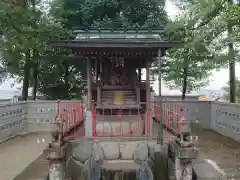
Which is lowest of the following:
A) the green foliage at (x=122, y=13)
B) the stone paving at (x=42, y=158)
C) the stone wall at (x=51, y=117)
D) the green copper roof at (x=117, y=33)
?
the stone paving at (x=42, y=158)

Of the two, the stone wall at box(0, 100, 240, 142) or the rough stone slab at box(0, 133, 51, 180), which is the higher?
the stone wall at box(0, 100, 240, 142)

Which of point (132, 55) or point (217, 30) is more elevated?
point (217, 30)

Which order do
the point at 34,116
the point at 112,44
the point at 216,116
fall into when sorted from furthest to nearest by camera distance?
the point at 34,116
the point at 216,116
the point at 112,44

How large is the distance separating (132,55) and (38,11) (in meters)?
9.71

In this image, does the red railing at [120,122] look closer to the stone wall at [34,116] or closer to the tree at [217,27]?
the tree at [217,27]

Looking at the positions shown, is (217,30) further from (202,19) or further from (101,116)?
(101,116)

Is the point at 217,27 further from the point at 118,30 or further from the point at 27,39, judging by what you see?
the point at 27,39

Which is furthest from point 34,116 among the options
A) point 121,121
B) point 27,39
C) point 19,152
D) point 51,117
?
point 121,121

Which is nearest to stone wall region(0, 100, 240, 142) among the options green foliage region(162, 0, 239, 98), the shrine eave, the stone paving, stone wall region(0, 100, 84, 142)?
stone wall region(0, 100, 84, 142)

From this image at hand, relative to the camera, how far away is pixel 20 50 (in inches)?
659

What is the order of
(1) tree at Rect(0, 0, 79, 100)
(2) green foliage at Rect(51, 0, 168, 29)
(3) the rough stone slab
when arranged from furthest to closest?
1. (2) green foliage at Rect(51, 0, 168, 29)
2. (1) tree at Rect(0, 0, 79, 100)
3. (3) the rough stone slab

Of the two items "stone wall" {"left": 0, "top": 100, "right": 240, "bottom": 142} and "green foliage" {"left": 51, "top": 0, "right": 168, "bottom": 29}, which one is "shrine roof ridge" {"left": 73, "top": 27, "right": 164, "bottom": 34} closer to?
"green foliage" {"left": 51, "top": 0, "right": 168, "bottom": 29}

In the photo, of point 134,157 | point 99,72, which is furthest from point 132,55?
point 134,157

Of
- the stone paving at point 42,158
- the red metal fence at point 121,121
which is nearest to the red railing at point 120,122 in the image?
the red metal fence at point 121,121
